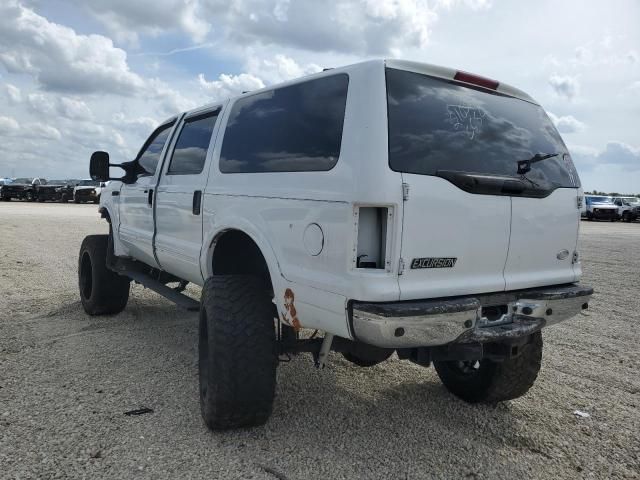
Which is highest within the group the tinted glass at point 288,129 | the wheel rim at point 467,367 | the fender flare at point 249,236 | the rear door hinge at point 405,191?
the tinted glass at point 288,129

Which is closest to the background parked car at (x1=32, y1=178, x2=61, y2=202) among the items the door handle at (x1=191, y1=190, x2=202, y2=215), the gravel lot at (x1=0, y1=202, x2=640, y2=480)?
the gravel lot at (x1=0, y1=202, x2=640, y2=480)

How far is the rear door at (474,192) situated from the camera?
8.98ft

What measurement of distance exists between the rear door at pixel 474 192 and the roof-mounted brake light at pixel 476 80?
3cm

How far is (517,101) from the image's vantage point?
3559 millimetres

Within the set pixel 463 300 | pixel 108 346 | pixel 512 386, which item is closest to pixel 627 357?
pixel 512 386

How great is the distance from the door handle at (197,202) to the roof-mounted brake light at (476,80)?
1.94 metres

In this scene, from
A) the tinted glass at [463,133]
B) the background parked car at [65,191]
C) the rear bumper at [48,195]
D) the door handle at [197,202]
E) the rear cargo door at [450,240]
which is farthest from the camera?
the rear bumper at [48,195]

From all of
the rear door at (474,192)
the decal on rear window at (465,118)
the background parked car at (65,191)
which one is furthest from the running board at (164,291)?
the background parked car at (65,191)

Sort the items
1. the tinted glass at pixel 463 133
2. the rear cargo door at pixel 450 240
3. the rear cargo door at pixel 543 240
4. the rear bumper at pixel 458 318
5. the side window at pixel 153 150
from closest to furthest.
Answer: the rear bumper at pixel 458 318, the rear cargo door at pixel 450 240, the tinted glass at pixel 463 133, the rear cargo door at pixel 543 240, the side window at pixel 153 150

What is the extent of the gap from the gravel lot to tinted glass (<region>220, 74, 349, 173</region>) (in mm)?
1589

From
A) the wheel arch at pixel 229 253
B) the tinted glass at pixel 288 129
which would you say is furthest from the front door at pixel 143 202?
the tinted glass at pixel 288 129

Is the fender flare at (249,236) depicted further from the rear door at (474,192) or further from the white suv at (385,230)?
the rear door at (474,192)

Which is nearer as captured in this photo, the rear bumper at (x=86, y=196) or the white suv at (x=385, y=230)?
the white suv at (x=385, y=230)

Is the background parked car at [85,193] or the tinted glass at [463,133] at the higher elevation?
the tinted glass at [463,133]
